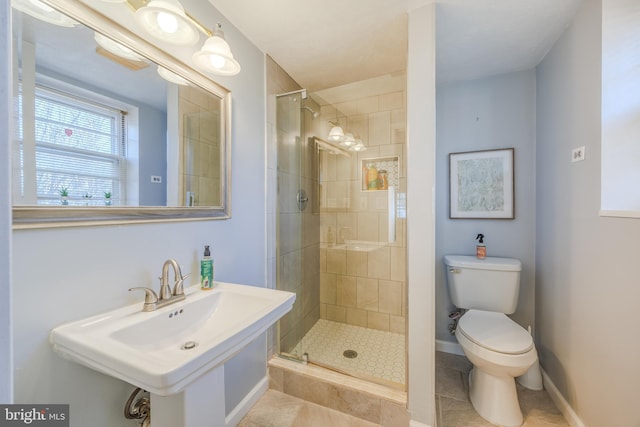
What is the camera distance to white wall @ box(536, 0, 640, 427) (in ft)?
3.53

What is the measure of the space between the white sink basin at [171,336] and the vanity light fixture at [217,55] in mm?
1045

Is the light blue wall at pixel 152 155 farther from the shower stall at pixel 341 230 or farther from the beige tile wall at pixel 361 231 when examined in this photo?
the beige tile wall at pixel 361 231

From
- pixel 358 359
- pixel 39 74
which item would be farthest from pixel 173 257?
pixel 358 359

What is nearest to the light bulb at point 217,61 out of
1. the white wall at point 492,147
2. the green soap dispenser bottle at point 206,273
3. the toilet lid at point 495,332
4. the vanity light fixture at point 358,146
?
the green soap dispenser bottle at point 206,273

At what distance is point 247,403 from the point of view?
1.51m

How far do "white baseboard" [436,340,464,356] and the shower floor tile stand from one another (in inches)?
13.3

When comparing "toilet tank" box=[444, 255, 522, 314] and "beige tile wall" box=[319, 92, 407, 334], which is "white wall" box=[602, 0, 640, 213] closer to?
"toilet tank" box=[444, 255, 522, 314]

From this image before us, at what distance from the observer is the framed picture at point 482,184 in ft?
6.31

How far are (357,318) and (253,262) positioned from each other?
132 cm

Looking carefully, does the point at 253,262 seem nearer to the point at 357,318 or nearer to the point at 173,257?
the point at 173,257

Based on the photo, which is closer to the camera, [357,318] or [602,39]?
[602,39]

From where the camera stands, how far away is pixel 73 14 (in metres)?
0.81

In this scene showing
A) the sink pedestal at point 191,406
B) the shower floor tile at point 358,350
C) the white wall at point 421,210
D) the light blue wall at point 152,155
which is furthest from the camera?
the shower floor tile at point 358,350

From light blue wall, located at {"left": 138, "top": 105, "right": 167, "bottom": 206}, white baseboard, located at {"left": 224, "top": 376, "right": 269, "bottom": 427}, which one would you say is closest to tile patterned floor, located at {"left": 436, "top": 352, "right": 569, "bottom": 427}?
white baseboard, located at {"left": 224, "top": 376, "right": 269, "bottom": 427}
